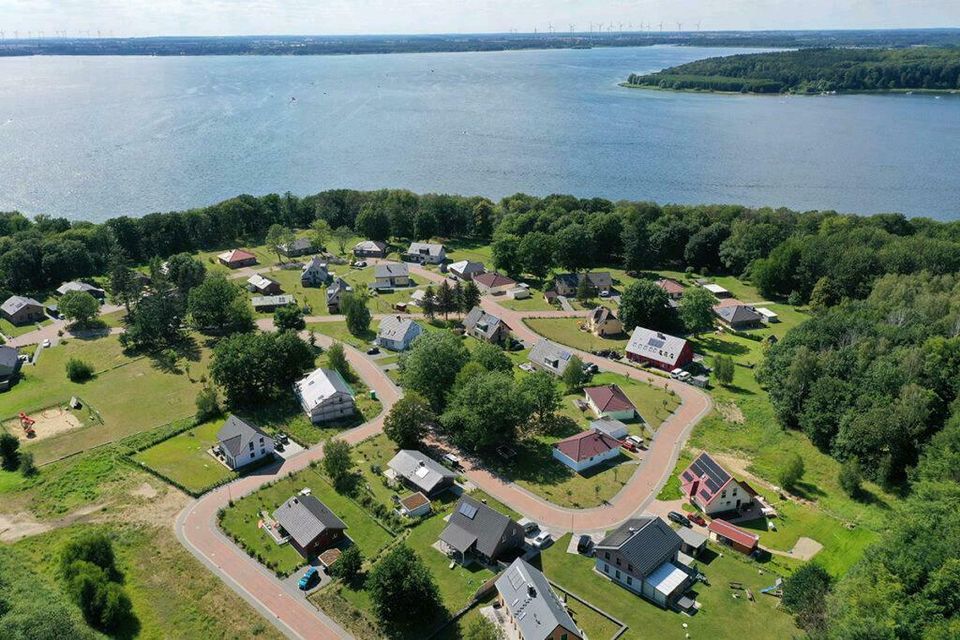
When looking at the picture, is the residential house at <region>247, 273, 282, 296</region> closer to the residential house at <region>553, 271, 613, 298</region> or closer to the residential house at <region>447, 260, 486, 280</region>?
the residential house at <region>447, 260, 486, 280</region>

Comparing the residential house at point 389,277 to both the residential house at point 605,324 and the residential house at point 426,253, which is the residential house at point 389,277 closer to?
the residential house at point 426,253

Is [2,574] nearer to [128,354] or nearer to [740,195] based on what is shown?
[128,354]

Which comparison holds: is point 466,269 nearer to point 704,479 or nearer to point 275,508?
point 275,508

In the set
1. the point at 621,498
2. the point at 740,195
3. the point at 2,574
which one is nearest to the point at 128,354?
the point at 2,574

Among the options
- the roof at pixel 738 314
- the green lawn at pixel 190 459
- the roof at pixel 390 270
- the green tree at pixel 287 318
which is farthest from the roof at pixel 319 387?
the roof at pixel 738 314

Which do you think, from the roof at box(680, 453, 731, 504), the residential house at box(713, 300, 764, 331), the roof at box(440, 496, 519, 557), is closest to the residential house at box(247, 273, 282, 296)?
the roof at box(440, 496, 519, 557)

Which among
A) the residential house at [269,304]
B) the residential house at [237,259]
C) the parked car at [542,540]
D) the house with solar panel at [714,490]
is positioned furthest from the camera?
the residential house at [237,259]
